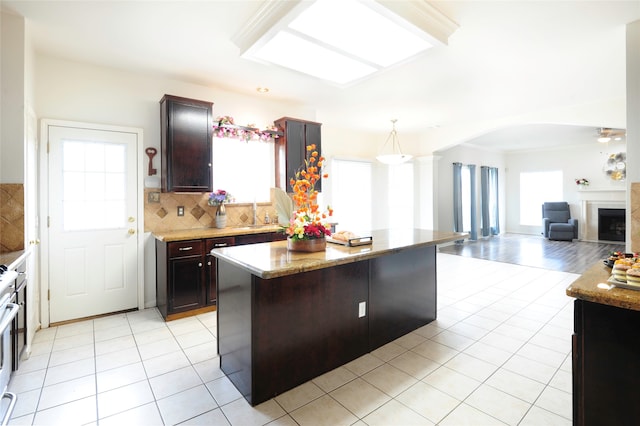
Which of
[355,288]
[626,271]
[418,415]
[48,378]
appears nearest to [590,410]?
[626,271]

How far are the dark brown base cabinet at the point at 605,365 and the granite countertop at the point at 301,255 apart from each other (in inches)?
48.3

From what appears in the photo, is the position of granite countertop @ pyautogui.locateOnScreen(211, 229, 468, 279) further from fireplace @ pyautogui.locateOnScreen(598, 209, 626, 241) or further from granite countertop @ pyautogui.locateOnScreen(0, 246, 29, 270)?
fireplace @ pyautogui.locateOnScreen(598, 209, 626, 241)

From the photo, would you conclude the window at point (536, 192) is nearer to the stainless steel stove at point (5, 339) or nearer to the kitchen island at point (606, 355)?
the kitchen island at point (606, 355)

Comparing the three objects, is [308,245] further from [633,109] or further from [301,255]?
[633,109]

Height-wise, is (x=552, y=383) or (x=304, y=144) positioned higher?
(x=304, y=144)

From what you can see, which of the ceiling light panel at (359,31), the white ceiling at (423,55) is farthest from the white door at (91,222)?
the ceiling light panel at (359,31)

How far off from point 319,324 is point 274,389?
507 mm

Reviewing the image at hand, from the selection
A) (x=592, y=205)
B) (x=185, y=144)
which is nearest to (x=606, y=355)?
(x=185, y=144)

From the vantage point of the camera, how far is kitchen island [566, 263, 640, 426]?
4.31 feet

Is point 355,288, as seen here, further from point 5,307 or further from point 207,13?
point 207,13

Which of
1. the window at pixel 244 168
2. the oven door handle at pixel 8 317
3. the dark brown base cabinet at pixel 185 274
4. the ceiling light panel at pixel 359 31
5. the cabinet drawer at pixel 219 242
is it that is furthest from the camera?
the window at pixel 244 168

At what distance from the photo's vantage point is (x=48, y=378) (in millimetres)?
2309

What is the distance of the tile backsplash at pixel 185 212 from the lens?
3.82 meters

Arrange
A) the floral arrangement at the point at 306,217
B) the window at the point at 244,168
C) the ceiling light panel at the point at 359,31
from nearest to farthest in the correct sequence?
the ceiling light panel at the point at 359,31 < the floral arrangement at the point at 306,217 < the window at the point at 244,168
